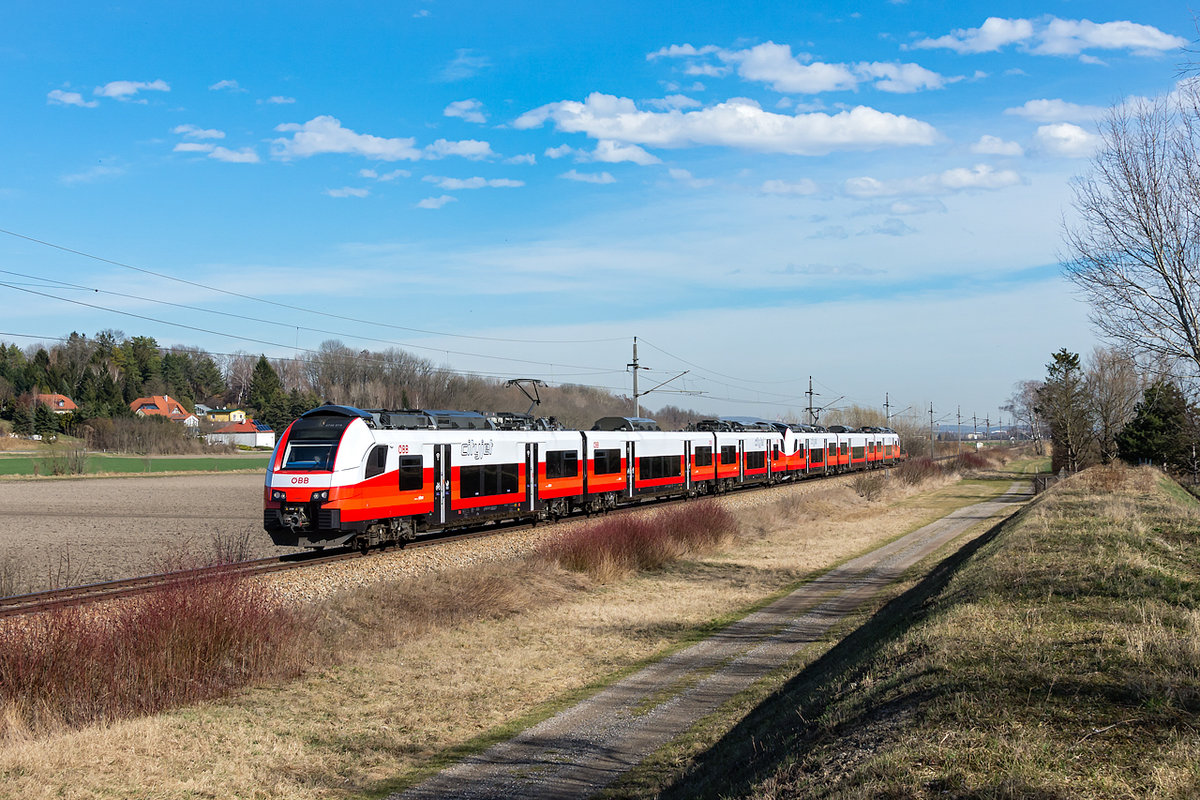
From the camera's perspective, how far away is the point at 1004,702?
674 cm

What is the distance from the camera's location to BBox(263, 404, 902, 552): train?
2005 cm

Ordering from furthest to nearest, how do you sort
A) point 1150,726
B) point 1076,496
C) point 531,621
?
point 1076,496, point 531,621, point 1150,726

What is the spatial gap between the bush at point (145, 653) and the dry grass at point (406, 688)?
0.51m

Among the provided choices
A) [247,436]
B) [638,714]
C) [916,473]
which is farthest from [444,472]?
[247,436]

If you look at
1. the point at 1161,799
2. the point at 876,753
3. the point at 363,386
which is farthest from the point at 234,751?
the point at 363,386

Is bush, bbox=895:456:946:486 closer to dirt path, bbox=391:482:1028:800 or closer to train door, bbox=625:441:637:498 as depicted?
train door, bbox=625:441:637:498

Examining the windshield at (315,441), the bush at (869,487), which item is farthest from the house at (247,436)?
the windshield at (315,441)

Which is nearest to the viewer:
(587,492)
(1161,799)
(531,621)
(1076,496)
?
(1161,799)

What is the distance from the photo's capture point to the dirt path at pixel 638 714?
888cm

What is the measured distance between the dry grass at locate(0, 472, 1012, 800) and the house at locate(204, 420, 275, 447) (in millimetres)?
95587

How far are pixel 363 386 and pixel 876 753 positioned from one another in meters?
58.6

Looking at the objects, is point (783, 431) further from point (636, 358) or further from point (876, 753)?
point (876, 753)

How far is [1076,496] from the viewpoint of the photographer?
28.9 metres

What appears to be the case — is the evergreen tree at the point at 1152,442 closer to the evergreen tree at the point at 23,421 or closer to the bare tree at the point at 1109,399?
the bare tree at the point at 1109,399
